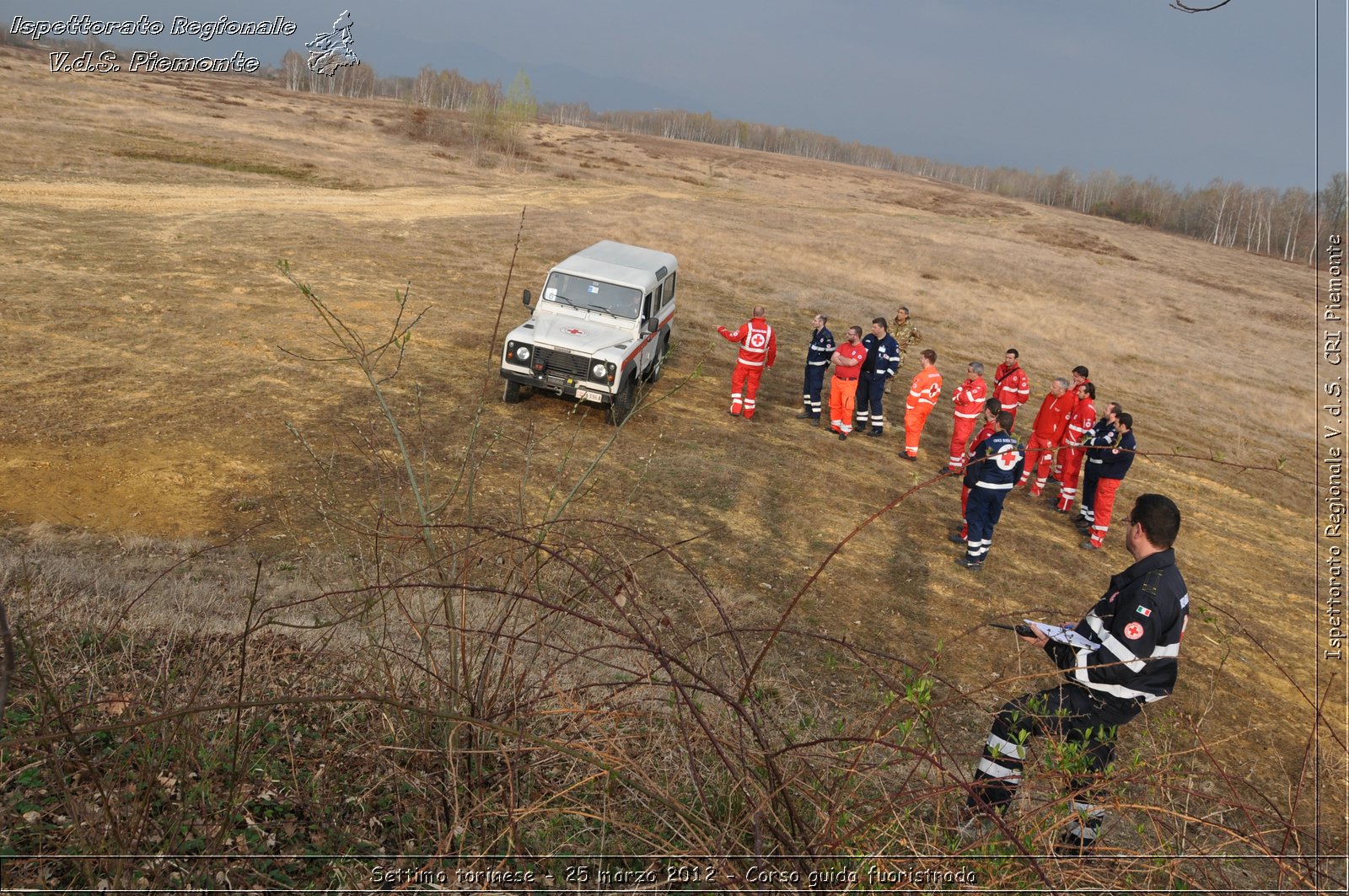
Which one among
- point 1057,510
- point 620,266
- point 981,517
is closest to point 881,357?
point 1057,510

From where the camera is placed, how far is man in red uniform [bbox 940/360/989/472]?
11.5 metres

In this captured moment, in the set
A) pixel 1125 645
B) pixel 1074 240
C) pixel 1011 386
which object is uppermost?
pixel 1074 240

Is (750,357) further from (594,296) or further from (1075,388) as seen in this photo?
(1075,388)

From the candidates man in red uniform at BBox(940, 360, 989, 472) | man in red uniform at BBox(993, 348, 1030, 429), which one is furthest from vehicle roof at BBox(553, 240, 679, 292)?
man in red uniform at BBox(993, 348, 1030, 429)

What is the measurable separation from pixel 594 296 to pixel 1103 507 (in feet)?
25.1

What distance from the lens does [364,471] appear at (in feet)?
30.3

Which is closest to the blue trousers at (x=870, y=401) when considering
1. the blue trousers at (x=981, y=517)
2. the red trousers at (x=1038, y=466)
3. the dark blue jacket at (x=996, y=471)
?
the red trousers at (x=1038, y=466)

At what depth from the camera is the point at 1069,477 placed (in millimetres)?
11398

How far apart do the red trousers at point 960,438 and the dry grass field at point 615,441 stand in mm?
443

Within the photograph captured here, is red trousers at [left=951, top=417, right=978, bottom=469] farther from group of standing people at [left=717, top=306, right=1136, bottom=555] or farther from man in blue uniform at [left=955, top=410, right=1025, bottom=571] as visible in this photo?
man in blue uniform at [left=955, top=410, right=1025, bottom=571]

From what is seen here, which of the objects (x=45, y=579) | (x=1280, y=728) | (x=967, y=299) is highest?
(x=967, y=299)

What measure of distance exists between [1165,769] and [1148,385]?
68.1 feet

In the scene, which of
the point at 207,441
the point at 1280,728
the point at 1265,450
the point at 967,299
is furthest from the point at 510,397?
the point at 967,299

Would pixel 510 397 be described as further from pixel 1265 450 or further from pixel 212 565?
pixel 1265 450
